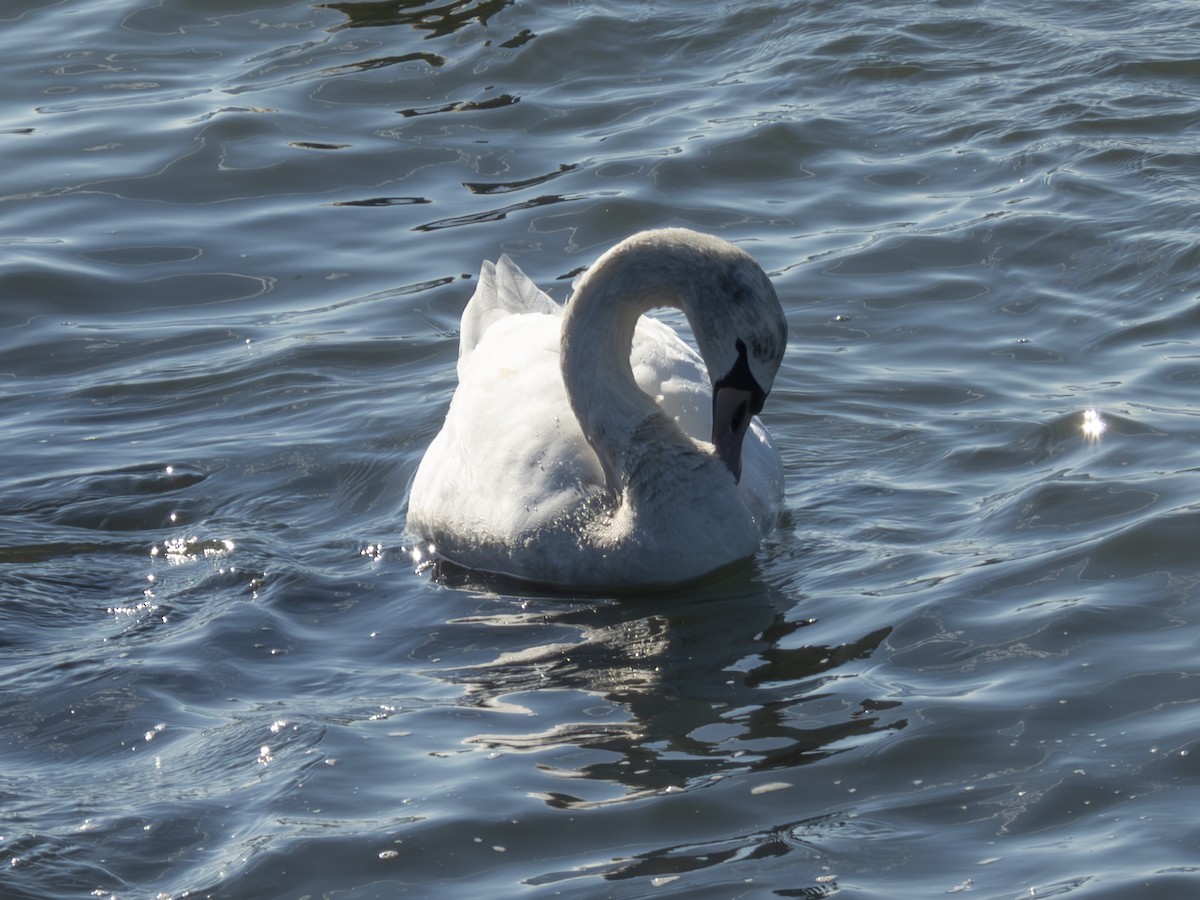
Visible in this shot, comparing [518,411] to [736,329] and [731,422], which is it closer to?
[731,422]

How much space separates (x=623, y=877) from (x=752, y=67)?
9032 mm

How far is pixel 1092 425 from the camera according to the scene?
8.11 m

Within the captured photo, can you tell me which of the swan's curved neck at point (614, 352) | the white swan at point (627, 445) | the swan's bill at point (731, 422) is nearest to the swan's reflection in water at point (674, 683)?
the white swan at point (627, 445)

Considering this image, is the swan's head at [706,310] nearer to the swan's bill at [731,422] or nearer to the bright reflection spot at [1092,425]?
the swan's bill at [731,422]

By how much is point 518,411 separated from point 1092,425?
2.39 meters

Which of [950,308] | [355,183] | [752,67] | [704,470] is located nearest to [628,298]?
[704,470]

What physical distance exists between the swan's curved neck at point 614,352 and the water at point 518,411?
642mm

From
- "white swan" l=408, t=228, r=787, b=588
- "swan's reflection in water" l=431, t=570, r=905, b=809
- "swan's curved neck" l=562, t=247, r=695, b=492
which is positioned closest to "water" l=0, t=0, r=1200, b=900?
"swan's reflection in water" l=431, t=570, r=905, b=809

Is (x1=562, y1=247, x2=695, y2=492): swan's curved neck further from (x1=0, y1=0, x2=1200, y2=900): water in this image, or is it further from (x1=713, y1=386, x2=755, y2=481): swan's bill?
(x1=0, y1=0, x2=1200, y2=900): water

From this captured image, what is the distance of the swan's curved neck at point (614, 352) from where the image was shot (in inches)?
288

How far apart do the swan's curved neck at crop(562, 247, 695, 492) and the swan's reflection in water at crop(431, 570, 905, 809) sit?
23.7 inches

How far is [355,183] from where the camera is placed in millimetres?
12219

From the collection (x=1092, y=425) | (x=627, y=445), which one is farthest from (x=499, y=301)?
(x=1092, y=425)

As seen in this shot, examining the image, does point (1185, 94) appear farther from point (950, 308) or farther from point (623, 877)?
point (623, 877)
